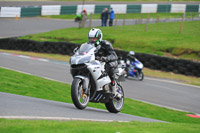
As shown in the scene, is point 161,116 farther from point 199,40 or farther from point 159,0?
point 159,0

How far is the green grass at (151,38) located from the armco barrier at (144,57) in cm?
176

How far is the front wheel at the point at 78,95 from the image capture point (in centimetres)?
710

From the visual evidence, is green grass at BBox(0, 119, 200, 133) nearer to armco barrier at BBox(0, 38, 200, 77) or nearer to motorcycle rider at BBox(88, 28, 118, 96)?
motorcycle rider at BBox(88, 28, 118, 96)

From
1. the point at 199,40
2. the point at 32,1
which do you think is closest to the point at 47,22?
the point at 32,1

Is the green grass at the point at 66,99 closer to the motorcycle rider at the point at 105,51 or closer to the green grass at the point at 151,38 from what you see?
the motorcycle rider at the point at 105,51

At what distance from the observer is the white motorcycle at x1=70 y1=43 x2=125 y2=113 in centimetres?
732

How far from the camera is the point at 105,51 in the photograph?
8.35m

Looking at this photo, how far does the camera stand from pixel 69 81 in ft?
49.8

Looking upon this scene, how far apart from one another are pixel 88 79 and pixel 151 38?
17691 mm

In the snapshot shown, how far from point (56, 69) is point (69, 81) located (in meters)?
3.12

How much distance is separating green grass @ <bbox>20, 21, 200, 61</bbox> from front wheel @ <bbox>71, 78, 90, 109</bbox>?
13.7 meters

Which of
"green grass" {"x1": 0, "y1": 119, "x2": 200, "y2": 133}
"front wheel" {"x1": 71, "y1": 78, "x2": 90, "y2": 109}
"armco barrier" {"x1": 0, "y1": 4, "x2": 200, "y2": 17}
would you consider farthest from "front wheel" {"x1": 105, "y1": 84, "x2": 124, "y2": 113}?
"armco barrier" {"x1": 0, "y1": 4, "x2": 200, "y2": 17}

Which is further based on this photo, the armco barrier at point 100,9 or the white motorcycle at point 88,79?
the armco barrier at point 100,9

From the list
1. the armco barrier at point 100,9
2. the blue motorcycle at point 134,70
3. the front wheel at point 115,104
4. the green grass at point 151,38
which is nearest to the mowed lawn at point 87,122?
the front wheel at point 115,104
